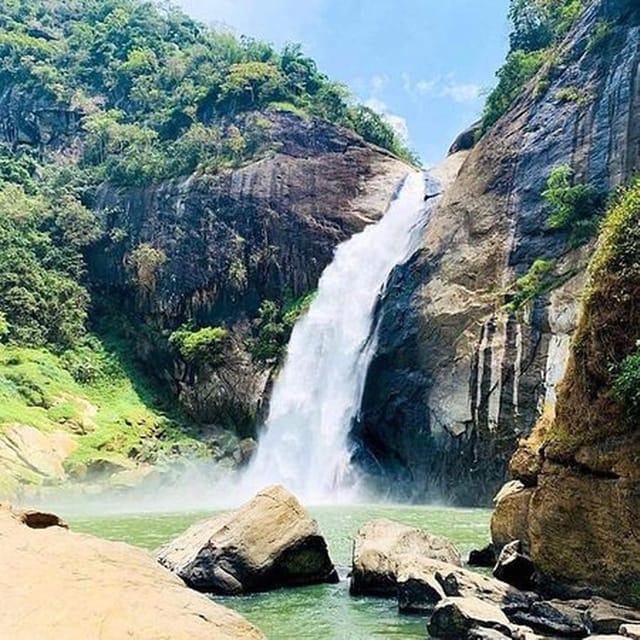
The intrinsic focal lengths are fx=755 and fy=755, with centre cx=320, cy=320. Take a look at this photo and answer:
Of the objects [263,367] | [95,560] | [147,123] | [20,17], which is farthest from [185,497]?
[20,17]

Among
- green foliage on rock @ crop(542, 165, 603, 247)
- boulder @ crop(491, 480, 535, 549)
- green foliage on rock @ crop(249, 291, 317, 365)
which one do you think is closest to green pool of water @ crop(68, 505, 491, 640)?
boulder @ crop(491, 480, 535, 549)

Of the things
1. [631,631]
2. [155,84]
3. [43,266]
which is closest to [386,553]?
[631,631]

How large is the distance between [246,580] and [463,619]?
4.12 m

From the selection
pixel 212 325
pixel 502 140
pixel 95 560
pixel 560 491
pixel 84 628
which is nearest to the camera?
pixel 84 628

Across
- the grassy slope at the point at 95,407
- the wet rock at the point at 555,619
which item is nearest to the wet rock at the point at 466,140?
the grassy slope at the point at 95,407

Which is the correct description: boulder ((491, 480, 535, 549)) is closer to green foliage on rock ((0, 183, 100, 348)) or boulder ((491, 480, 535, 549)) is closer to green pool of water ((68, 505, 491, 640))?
green pool of water ((68, 505, 491, 640))

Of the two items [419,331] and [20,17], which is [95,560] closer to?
A: [419,331]

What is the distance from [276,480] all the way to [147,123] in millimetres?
38593

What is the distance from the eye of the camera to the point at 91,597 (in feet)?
12.4

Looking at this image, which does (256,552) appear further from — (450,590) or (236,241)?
(236,241)

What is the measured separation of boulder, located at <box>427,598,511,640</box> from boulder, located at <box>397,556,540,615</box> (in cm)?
108

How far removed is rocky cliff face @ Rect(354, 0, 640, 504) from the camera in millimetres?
24328

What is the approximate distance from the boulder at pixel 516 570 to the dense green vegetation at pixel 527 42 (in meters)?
27.0

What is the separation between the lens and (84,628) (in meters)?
3.45
